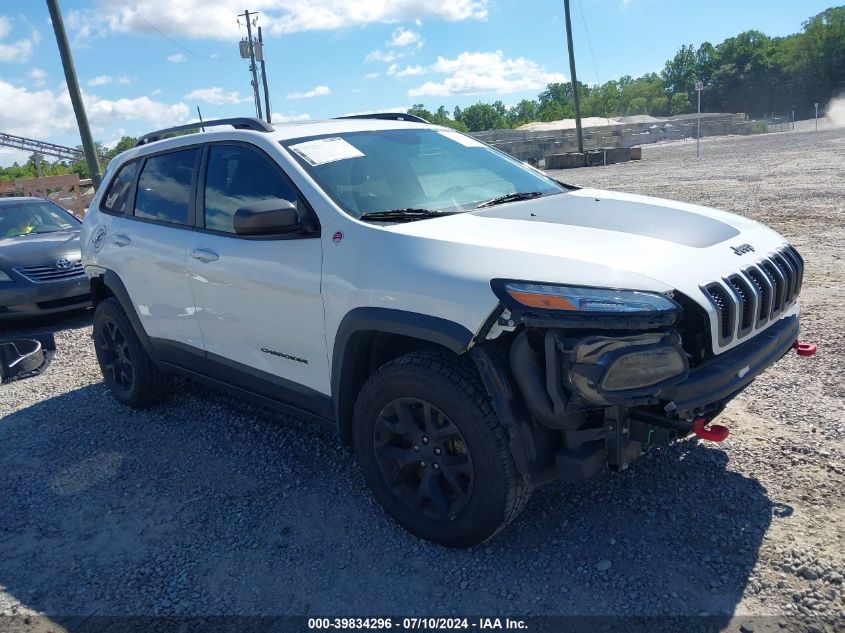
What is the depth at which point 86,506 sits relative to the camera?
3.79 meters

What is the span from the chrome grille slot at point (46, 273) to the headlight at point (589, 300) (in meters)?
6.87

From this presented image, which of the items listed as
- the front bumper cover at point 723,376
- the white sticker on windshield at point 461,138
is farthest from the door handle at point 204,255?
the front bumper cover at point 723,376

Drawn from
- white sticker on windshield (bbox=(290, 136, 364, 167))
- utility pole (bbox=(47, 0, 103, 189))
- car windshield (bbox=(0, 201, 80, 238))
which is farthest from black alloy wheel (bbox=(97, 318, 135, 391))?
utility pole (bbox=(47, 0, 103, 189))

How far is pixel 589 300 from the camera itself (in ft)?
8.24

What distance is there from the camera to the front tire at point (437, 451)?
2.77 m

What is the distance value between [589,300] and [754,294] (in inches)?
33.1

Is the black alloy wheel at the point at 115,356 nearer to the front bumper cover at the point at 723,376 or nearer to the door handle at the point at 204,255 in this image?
the door handle at the point at 204,255

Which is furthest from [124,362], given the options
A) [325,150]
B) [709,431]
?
[709,431]

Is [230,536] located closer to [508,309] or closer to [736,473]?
[508,309]

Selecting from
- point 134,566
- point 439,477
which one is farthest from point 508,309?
point 134,566

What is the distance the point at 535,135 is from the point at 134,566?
48240mm

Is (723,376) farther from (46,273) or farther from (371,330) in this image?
(46,273)

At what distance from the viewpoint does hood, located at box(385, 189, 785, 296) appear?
264cm

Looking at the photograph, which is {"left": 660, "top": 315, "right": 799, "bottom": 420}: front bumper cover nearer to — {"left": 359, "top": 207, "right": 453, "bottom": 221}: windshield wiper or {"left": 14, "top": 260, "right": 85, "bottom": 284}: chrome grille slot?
{"left": 359, "top": 207, "right": 453, "bottom": 221}: windshield wiper
